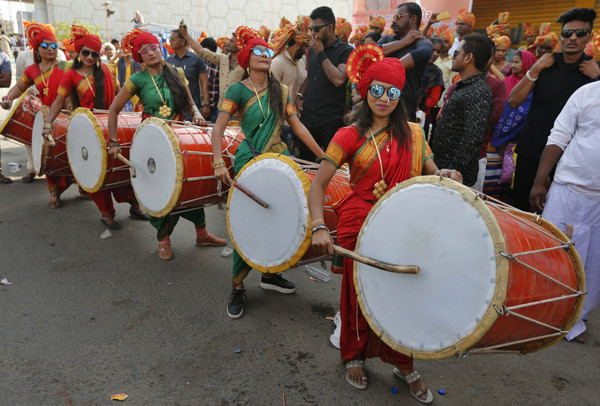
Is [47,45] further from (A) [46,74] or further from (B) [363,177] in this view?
(B) [363,177]

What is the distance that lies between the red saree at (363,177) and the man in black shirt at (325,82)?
2.41m

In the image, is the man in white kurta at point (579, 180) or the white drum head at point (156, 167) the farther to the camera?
the white drum head at point (156, 167)

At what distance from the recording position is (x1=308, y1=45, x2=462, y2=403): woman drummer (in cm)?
231

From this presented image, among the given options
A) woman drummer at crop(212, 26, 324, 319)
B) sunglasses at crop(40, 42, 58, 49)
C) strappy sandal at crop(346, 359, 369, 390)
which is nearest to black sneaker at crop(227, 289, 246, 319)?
woman drummer at crop(212, 26, 324, 319)

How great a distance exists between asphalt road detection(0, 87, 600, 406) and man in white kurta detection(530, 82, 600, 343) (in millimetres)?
599

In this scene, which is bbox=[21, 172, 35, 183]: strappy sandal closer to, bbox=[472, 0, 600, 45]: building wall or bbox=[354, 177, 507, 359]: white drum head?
bbox=[354, 177, 507, 359]: white drum head

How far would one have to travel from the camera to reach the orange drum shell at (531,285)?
1740 mm

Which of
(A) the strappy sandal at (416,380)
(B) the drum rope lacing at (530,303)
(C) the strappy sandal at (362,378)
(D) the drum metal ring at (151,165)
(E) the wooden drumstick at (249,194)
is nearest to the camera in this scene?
(B) the drum rope lacing at (530,303)

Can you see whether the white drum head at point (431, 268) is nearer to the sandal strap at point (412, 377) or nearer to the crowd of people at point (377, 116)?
the crowd of people at point (377, 116)

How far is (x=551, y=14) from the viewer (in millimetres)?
10062

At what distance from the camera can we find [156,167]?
3629 millimetres

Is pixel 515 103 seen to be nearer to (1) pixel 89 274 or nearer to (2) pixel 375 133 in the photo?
(2) pixel 375 133

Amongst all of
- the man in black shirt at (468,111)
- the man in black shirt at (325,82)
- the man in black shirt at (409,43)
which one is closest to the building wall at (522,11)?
the man in black shirt at (409,43)

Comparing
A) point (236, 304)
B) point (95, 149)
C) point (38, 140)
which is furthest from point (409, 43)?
point (38, 140)
